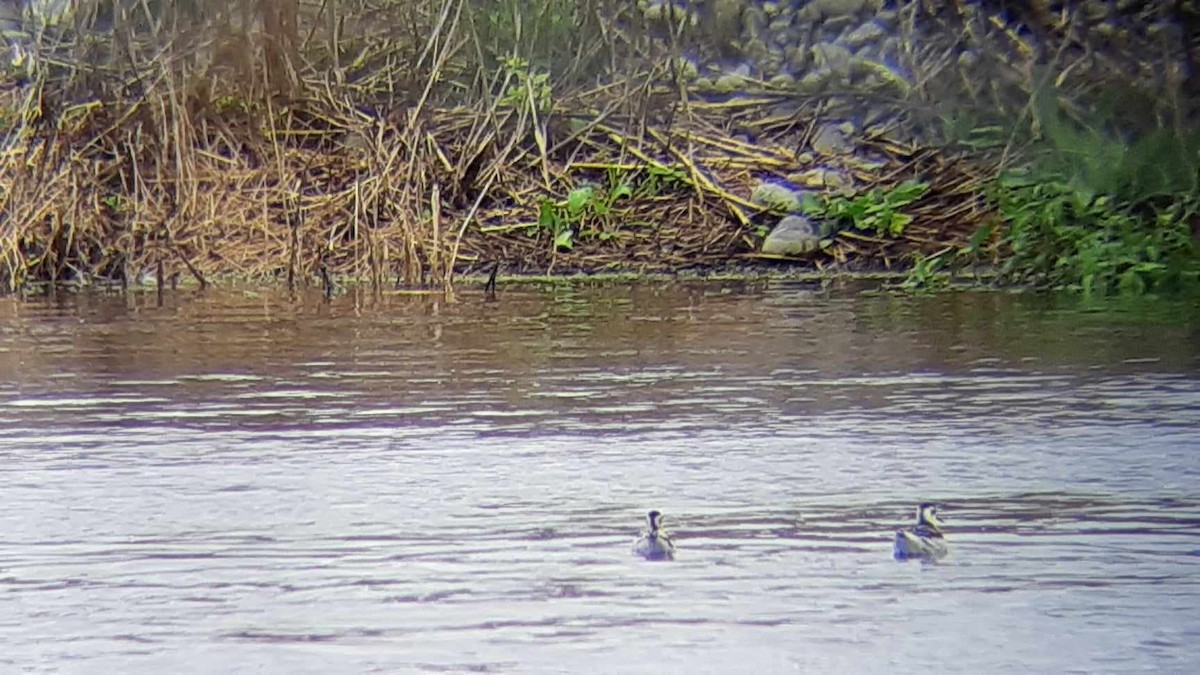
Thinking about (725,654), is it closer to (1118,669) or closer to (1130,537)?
(1118,669)

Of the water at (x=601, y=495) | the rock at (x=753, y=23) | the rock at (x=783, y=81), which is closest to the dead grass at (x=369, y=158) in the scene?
the rock at (x=783, y=81)

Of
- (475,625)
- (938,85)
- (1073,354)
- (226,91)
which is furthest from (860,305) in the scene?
(475,625)

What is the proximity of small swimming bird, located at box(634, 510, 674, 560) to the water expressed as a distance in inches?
1.3

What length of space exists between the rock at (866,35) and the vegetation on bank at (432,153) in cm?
66

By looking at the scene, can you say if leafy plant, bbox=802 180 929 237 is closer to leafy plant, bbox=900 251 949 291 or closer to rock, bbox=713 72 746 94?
leafy plant, bbox=900 251 949 291

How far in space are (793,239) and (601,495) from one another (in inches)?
277

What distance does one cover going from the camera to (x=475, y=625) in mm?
3615

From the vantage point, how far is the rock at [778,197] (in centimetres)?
1210

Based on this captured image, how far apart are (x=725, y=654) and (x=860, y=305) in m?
6.41

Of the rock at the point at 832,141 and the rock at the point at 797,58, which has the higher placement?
the rock at the point at 797,58

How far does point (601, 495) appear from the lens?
4.93 meters

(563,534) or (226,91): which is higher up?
(226,91)

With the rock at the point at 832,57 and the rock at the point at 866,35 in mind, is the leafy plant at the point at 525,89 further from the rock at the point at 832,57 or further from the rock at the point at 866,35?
the rock at the point at 866,35

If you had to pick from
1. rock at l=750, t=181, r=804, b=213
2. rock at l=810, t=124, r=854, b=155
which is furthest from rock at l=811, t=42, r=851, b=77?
rock at l=750, t=181, r=804, b=213
